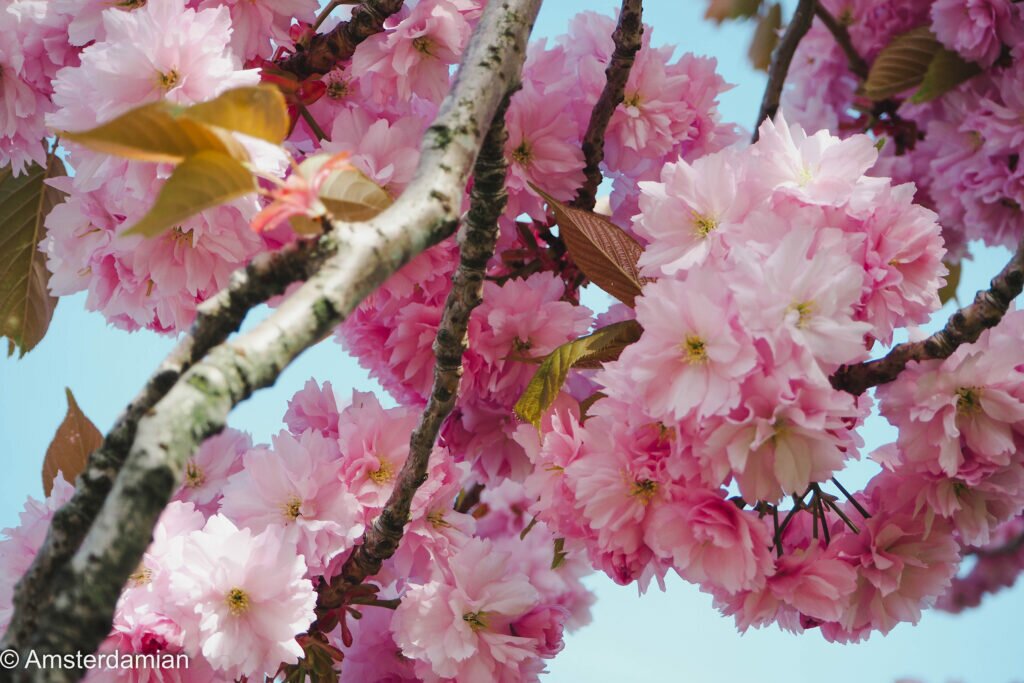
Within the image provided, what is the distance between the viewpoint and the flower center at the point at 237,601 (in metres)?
0.92

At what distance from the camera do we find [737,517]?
32.9 inches

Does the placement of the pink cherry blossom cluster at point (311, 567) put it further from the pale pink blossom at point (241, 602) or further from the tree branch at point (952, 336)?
the tree branch at point (952, 336)

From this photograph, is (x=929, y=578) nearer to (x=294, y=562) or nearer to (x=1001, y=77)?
(x=294, y=562)

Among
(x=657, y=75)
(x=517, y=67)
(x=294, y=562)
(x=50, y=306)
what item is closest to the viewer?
(x=517, y=67)

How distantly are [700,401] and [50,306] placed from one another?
1.14m

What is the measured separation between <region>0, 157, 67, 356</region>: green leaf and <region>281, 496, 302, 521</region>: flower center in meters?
0.69

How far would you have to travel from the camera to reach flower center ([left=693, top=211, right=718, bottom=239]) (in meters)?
0.86

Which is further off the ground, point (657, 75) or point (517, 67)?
point (657, 75)

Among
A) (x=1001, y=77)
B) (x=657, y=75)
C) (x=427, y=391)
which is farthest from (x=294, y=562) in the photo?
(x=1001, y=77)

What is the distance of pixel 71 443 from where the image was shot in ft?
3.85

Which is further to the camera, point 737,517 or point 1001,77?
point 1001,77

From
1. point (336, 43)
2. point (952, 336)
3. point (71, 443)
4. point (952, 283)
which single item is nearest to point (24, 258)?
point (71, 443)

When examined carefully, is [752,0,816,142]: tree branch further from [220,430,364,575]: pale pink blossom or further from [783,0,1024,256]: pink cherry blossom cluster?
[220,430,364,575]: pale pink blossom

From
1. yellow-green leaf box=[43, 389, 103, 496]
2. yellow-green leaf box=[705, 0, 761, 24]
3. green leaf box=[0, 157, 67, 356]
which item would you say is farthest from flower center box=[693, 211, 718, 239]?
yellow-green leaf box=[705, 0, 761, 24]
